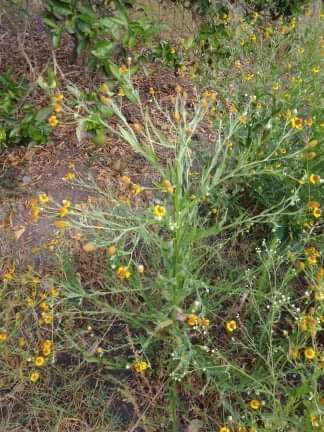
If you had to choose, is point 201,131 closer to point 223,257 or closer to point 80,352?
point 223,257

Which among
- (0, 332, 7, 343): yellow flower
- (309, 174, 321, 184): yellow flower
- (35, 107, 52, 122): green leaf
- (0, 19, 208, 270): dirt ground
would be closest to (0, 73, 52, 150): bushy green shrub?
(35, 107, 52, 122): green leaf

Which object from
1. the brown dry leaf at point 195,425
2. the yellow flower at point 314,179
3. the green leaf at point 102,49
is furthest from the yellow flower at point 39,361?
the green leaf at point 102,49

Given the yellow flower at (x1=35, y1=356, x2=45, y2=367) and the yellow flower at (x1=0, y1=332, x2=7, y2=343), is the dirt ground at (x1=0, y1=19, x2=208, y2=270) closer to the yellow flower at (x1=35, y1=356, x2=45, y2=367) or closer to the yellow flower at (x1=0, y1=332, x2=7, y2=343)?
the yellow flower at (x1=0, y1=332, x2=7, y2=343)

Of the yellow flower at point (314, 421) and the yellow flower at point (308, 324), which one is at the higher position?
the yellow flower at point (308, 324)

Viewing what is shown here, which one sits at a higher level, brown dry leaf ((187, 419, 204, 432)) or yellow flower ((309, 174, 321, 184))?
yellow flower ((309, 174, 321, 184))

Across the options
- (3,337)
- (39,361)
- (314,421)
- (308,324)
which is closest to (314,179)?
(308,324)

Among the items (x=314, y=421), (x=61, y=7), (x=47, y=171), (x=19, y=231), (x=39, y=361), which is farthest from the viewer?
(x=47, y=171)

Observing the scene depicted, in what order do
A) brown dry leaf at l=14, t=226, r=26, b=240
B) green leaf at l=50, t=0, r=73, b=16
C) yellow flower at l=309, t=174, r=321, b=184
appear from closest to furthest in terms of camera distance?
yellow flower at l=309, t=174, r=321, b=184 → green leaf at l=50, t=0, r=73, b=16 → brown dry leaf at l=14, t=226, r=26, b=240

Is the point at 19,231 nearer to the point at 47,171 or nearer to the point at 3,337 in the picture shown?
the point at 47,171

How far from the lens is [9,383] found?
A: 170 cm

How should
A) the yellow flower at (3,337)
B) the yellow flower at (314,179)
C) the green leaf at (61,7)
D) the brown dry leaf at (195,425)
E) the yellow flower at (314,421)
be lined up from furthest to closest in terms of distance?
the green leaf at (61,7)
the yellow flower at (3,337)
the brown dry leaf at (195,425)
the yellow flower at (314,179)
the yellow flower at (314,421)

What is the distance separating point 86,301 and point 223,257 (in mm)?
596

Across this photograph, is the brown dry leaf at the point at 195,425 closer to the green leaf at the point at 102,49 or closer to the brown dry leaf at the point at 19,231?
the brown dry leaf at the point at 19,231

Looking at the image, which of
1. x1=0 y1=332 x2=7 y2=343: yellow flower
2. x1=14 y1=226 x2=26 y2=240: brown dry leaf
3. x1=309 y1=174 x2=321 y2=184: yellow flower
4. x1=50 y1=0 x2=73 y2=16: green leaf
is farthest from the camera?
x1=14 y1=226 x2=26 y2=240: brown dry leaf
